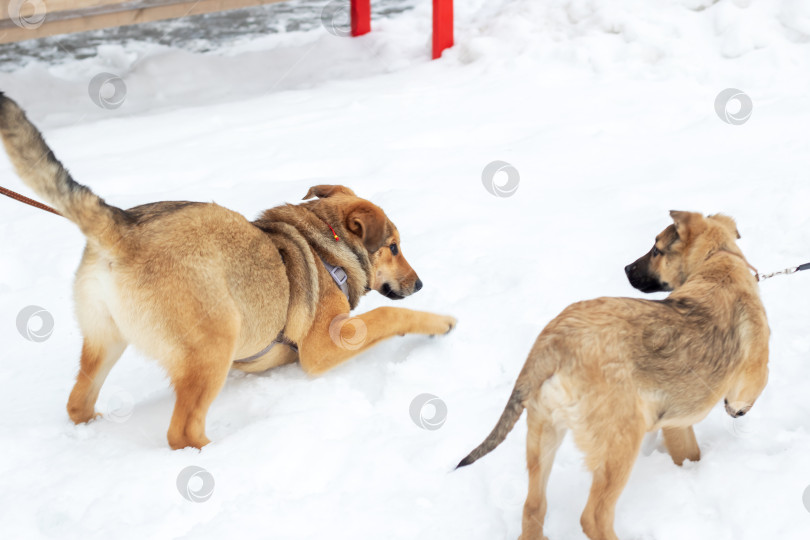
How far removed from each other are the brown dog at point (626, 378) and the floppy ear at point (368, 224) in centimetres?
159

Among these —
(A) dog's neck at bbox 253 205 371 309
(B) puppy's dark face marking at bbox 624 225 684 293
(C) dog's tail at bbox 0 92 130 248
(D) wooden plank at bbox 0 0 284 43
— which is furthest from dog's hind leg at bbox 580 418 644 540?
(D) wooden plank at bbox 0 0 284 43

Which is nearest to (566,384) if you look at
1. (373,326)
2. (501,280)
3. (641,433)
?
(641,433)

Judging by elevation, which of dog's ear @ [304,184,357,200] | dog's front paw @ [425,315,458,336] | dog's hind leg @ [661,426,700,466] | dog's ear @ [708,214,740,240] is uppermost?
dog's ear @ [708,214,740,240]

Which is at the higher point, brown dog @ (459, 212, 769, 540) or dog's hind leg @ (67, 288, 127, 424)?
brown dog @ (459, 212, 769, 540)

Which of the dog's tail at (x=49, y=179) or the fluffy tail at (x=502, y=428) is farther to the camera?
the dog's tail at (x=49, y=179)

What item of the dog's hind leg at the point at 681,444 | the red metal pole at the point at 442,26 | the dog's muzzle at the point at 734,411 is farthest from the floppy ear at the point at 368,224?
the red metal pole at the point at 442,26

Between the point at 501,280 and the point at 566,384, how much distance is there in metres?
2.03

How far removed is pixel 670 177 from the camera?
5656 mm

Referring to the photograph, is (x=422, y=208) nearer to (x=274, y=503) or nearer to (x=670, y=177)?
(x=670, y=177)

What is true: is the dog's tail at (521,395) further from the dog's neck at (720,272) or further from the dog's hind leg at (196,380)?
the dog's hind leg at (196,380)

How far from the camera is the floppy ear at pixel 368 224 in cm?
418

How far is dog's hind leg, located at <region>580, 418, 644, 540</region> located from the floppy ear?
1929 mm

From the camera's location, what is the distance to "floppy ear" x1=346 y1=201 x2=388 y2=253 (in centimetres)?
418

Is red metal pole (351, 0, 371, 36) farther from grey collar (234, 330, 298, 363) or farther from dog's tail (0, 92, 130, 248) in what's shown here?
dog's tail (0, 92, 130, 248)
